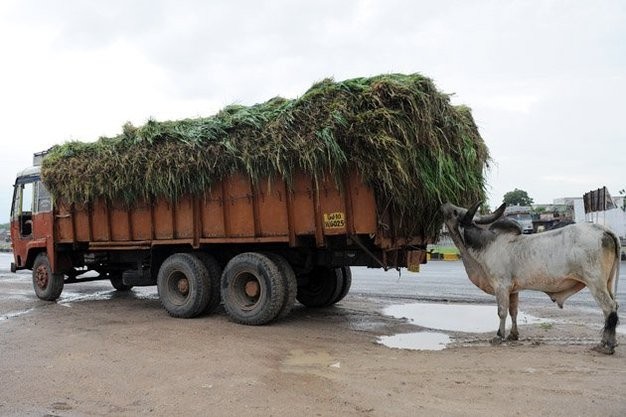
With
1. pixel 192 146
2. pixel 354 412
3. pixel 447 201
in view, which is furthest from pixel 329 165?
pixel 354 412

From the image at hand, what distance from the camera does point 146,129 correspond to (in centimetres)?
894

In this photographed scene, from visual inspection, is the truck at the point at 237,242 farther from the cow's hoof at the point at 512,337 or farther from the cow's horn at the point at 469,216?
the cow's hoof at the point at 512,337

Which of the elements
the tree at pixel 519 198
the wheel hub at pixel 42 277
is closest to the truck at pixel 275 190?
the wheel hub at pixel 42 277

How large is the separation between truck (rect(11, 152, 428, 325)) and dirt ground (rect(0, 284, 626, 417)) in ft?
2.02

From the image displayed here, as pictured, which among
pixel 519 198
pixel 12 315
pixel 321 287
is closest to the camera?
pixel 12 315

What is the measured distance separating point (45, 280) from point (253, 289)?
549cm

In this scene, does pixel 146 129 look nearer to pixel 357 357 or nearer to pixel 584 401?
pixel 357 357

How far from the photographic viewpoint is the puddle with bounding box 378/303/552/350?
7.33 meters

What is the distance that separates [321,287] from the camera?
10.1m

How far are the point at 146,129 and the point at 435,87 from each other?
4525mm

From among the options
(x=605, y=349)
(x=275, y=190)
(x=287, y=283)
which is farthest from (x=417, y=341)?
(x=275, y=190)

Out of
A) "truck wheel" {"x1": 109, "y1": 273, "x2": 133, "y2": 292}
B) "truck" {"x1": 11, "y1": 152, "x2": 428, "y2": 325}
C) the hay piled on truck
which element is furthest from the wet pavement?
the hay piled on truck

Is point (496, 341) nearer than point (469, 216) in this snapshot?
Yes

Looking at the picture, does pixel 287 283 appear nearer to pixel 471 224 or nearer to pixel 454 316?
pixel 471 224
